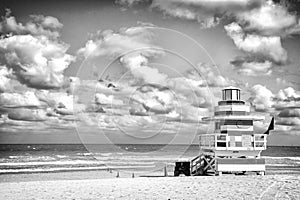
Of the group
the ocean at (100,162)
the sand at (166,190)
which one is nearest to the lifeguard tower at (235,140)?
the sand at (166,190)

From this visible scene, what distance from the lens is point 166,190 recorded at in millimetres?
12914

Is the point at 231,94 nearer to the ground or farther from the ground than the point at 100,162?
farther from the ground

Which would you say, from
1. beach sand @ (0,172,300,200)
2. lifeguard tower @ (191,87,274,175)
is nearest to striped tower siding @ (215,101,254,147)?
lifeguard tower @ (191,87,274,175)

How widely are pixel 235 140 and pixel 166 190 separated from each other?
6330 millimetres

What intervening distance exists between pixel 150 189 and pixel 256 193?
327 cm

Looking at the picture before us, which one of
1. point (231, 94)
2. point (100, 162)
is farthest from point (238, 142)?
point (100, 162)

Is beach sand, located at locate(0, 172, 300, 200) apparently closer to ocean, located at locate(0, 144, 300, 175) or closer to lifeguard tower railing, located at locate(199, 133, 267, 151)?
lifeguard tower railing, located at locate(199, 133, 267, 151)

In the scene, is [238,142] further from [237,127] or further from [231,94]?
[231,94]

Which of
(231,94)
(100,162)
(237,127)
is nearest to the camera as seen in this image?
(237,127)

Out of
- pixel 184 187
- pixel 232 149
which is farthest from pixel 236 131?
pixel 184 187

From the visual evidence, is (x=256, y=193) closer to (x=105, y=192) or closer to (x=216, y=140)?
(x=105, y=192)

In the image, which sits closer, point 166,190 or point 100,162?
point 166,190

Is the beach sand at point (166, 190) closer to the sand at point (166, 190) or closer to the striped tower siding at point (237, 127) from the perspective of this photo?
the sand at point (166, 190)

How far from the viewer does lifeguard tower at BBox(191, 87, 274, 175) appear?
18.1 meters
